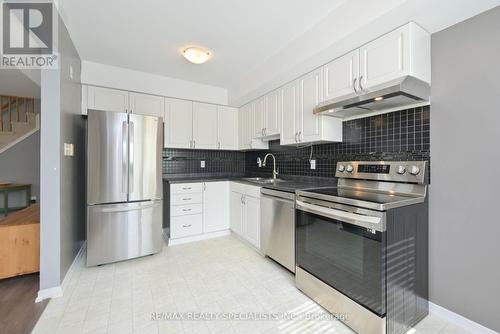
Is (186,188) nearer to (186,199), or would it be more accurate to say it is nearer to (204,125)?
(186,199)

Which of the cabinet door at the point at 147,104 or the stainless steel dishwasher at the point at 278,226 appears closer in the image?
the stainless steel dishwasher at the point at 278,226

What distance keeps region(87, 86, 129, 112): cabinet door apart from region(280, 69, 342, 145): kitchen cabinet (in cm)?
228

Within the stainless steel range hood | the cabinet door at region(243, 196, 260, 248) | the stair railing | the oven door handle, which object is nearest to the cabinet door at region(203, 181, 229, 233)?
A: the cabinet door at region(243, 196, 260, 248)

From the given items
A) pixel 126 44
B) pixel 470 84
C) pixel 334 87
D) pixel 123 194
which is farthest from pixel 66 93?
pixel 470 84

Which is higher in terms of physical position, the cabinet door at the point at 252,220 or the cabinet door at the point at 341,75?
the cabinet door at the point at 341,75

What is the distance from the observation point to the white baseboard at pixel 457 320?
146 centimetres

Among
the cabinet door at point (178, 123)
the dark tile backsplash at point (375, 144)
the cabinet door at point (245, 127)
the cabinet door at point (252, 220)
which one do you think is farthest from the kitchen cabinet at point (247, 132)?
the cabinet door at point (252, 220)

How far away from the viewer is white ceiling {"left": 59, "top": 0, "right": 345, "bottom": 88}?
6.29 feet

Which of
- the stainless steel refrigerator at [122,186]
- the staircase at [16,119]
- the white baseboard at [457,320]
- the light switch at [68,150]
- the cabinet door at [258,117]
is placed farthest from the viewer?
the staircase at [16,119]

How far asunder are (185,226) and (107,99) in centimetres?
207

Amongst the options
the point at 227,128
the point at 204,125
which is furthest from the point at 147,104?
the point at 227,128

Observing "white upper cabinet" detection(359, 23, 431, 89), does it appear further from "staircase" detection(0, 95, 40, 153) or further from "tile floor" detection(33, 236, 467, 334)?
"staircase" detection(0, 95, 40, 153)

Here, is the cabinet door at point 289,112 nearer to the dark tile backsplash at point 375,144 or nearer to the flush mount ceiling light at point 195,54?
the dark tile backsplash at point 375,144

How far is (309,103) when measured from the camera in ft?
7.74
